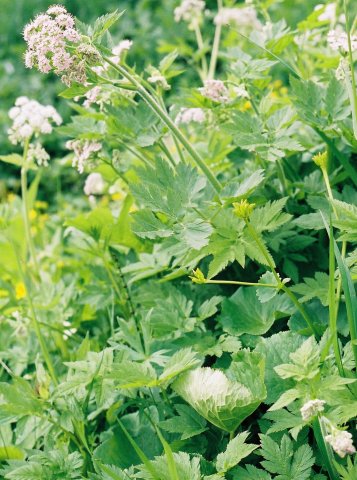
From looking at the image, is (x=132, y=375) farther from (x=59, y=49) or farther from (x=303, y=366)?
(x=59, y=49)

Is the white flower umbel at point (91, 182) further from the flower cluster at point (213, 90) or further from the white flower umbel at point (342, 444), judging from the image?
the white flower umbel at point (342, 444)

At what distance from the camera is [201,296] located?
6.02 ft

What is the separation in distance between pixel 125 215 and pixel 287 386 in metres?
0.86

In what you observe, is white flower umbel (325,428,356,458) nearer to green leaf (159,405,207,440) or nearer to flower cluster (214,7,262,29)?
green leaf (159,405,207,440)

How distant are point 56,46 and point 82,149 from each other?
49 centimetres

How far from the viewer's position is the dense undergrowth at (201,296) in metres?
1.29

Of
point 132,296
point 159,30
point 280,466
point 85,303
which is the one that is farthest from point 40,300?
point 159,30

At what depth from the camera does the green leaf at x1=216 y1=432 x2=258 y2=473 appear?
1.26 m

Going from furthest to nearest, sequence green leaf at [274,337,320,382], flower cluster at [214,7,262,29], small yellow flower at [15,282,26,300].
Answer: flower cluster at [214,7,262,29]
small yellow flower at [15,282,26,300]
green leaf at [274,337,320,382]

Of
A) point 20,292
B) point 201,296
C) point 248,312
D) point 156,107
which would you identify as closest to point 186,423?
point 248,312

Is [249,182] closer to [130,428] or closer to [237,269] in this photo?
[237,269]

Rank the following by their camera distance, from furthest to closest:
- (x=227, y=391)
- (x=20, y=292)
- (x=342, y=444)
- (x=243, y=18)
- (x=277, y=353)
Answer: (x=243, y=18)
(x=20, y=292)
(x=277, y=353)
(x=227, y=391)
(x=342, y=444)

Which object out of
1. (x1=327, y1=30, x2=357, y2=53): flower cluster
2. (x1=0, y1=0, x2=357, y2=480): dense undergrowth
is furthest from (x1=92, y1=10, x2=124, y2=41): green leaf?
(x1=327, y1=30, x2=357, y2=53): flower cluster

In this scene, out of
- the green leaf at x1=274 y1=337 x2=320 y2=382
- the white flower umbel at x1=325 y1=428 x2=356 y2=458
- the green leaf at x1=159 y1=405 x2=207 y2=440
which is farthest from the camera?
the green leaf at x1=159 y1=405 x2=207 y2=440
